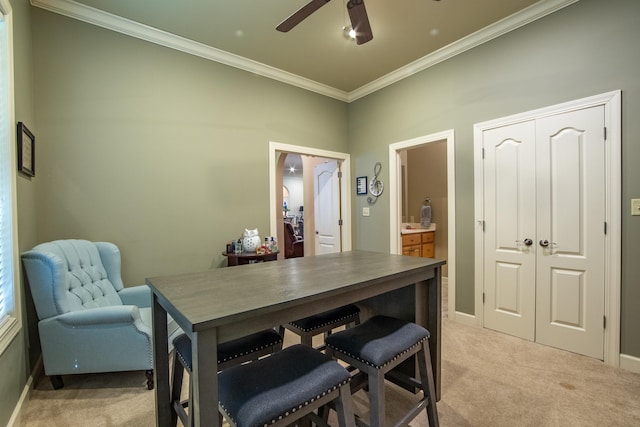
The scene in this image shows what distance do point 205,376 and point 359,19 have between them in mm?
2025

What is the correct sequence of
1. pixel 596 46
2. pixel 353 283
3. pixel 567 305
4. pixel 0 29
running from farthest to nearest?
pixel 567 305
pixel 596 46
pixel 0 29
pixel 353 283

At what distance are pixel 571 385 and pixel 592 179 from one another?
1544 millimetres

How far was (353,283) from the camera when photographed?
1.30m

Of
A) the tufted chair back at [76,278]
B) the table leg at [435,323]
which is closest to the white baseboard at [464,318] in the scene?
the table leg at [435,323]

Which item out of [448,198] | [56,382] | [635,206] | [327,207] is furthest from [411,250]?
[56,382]

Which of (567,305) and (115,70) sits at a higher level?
(115,70)

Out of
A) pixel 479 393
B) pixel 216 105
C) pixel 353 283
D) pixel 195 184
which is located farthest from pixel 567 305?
pixel 216 105

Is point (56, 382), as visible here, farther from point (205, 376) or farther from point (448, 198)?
point (448, 198)

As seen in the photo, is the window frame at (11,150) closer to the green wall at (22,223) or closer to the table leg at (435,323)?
the green wall at (22,223)

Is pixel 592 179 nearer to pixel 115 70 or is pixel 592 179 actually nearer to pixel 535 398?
pixel 535 398

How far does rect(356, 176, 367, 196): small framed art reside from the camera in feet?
13.5

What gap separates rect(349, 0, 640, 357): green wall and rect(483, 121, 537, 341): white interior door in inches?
7.0

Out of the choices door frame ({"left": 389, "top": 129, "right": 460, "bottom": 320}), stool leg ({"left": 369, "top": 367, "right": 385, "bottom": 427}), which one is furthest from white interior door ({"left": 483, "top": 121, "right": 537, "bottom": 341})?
stool leg ({"left": 369, "top": 367, "right": 385, "bottom": 427})

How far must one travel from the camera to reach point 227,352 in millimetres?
1387
